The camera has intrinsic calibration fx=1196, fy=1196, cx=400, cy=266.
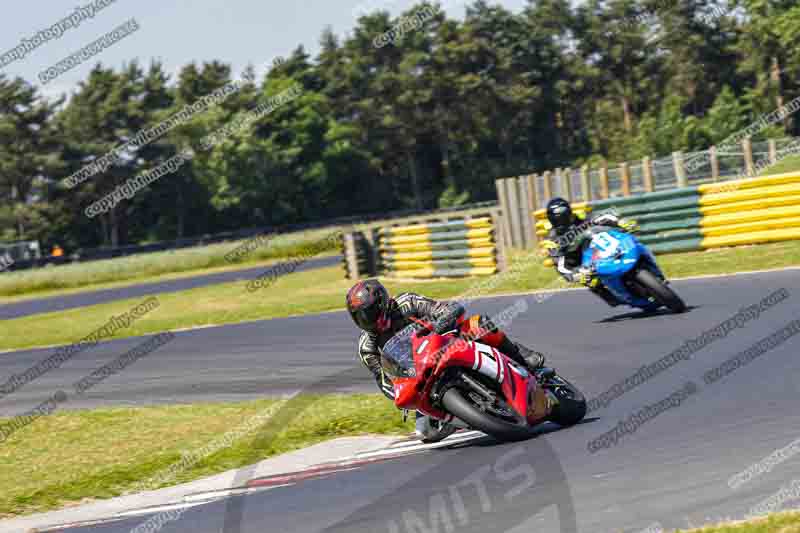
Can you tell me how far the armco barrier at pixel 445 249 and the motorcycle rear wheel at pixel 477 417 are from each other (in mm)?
16796

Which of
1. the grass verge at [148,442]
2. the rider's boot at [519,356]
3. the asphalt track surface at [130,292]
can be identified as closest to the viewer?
the rider's boot at [519,356]

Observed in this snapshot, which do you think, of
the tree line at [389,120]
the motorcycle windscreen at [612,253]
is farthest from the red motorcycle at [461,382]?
the tree line at [389,120]

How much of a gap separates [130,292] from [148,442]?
99.4ft

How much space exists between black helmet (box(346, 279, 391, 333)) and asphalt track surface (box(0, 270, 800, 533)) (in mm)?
1108

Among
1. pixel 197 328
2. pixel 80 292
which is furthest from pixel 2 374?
pixel 80 292

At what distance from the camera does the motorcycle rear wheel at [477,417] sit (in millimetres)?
8555

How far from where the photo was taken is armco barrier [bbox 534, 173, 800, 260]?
20875 mm

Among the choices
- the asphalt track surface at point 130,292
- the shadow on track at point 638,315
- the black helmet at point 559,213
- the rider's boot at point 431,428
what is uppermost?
the black helmet at point 559,213

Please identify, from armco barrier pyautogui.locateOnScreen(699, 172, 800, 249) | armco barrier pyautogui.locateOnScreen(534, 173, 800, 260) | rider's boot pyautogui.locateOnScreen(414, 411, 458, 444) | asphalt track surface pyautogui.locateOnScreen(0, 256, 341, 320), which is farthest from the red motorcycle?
asphalt track surface pyautogui.locateOnScreen(0, 256, 341, 320)

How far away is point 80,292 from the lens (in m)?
45.8

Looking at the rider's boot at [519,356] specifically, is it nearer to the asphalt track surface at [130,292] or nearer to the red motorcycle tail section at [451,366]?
the red motorcycle tail section at [451,366]

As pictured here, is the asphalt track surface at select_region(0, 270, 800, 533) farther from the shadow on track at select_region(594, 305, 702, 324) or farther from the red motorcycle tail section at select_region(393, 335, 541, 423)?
the red motorcycle tail section at select_region(393, 335, 541, 423)

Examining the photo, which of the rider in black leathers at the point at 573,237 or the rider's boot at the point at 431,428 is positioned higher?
the rider in black leathers at the point at 573,237

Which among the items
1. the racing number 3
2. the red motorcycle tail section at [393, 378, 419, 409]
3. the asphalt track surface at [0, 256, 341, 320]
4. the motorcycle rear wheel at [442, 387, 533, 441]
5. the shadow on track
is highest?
the racing number 3
